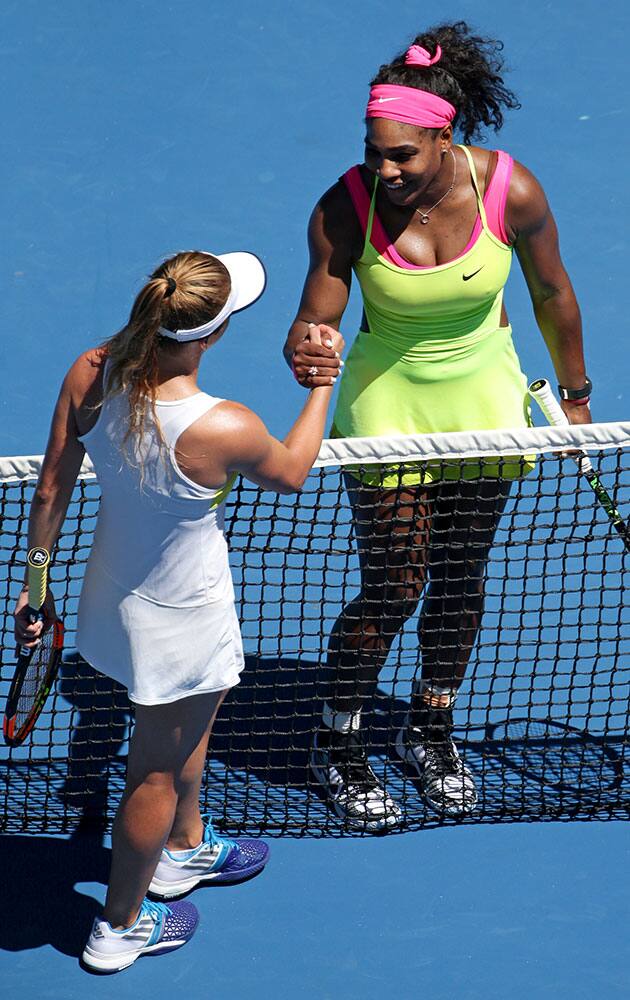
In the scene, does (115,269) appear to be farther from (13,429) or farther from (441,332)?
(441,332)

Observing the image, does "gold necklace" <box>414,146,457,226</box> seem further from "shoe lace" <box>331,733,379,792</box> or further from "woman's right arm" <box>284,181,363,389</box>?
"shoe lace" <box>331,733,379,792</box>

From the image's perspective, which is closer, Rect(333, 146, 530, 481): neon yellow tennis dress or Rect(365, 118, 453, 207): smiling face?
Rect(365, 118, 453, 207): smiling face

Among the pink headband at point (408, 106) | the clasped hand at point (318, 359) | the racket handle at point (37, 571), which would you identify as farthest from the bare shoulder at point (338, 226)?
the racket handle at point (37, 571)

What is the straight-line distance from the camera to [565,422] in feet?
12.3

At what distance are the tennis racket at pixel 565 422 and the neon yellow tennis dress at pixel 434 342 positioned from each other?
7cm

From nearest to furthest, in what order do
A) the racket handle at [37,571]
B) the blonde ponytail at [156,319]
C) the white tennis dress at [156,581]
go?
the blonde ponytail at [156,319] → the white tennis dress at [156,581] → the racket handle at [37,571]

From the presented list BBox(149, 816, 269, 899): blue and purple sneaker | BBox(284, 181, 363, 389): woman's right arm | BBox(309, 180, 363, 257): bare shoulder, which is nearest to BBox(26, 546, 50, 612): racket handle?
BBox(284, 181, 363, 389): woman's right arm

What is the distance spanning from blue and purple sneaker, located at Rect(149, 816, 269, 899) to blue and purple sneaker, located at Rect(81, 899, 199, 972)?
0.30 feet

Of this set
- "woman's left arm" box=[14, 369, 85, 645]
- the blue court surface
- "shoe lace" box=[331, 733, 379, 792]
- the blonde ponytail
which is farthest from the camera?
"shoe lace" box=[331, 733, 379, 792]

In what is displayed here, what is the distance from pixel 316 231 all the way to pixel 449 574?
1094 mm

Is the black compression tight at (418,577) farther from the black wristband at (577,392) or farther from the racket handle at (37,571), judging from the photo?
the racket handle at (37,571)

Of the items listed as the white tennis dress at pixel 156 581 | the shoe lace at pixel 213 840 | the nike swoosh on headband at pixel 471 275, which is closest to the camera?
the white tennis dress at pixel 156 581

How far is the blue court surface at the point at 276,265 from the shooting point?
144 inches

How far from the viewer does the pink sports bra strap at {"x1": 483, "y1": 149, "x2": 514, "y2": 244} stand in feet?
11.4
